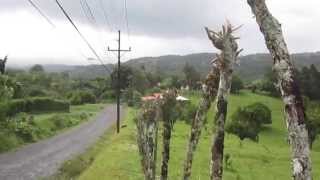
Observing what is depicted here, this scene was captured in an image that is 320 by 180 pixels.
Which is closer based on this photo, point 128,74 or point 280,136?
point 280,136

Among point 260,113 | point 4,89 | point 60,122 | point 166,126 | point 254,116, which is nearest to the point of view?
point 166,126

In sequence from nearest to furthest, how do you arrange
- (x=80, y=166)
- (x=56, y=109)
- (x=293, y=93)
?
(x=293, y=93) → (x=80, y=166) → (x=56, y=109)

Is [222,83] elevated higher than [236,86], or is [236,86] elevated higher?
[222,83]

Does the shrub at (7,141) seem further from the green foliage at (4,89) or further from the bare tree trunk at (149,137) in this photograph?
the bare tree trunk at (149,137)

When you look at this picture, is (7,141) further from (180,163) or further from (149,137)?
(149,137)

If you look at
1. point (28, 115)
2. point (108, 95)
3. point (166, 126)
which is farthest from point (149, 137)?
point (108, 95)

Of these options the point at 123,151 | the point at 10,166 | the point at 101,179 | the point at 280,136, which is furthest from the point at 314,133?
the point at 101,179

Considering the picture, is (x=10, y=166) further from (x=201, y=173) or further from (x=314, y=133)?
(x=314, y=133)

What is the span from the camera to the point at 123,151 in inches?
1815

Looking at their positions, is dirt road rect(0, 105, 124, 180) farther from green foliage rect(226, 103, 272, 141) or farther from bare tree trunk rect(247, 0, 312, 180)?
bare tree trunk rect(247, 0, 312, 180)

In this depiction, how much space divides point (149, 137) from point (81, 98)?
405 ft

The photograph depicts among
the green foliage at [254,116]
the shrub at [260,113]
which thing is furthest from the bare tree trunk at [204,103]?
the shrub at [260,113]

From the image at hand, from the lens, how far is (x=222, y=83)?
12.8 meters

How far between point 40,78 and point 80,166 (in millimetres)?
119355
